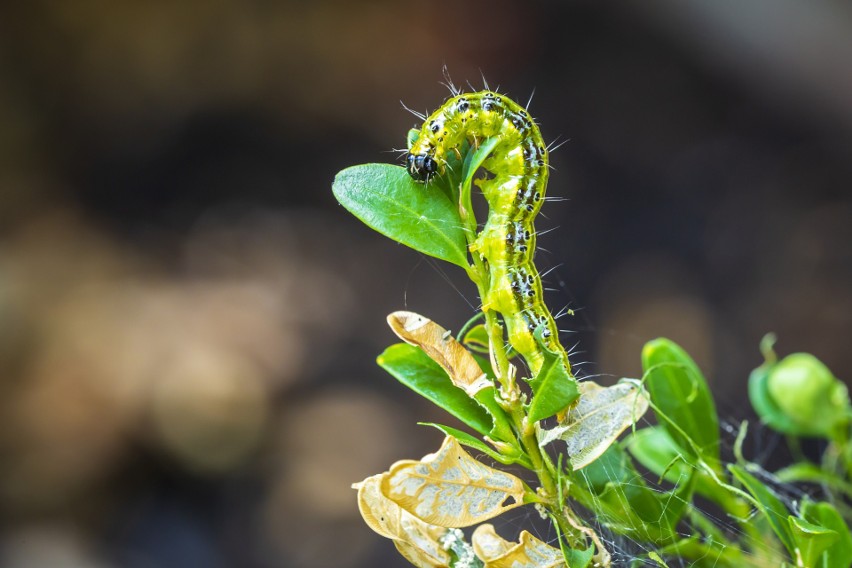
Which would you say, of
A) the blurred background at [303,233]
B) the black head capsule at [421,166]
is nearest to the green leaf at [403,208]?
the black head capsule at [421,166]

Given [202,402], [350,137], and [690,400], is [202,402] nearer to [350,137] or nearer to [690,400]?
[350,137]

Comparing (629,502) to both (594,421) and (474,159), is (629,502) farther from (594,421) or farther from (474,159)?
(474,159)

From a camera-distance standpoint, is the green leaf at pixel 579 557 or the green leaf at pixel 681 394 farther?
the green leaf at pixel 681 394

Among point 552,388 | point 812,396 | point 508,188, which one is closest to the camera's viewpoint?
point 552,388

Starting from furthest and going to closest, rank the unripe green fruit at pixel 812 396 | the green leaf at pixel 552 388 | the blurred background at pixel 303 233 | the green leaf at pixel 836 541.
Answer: the blurred background at pixel 303 233 < the unripe green fruit at pixel 812 396 < the green leaf at pixel 836 541 < the green leaf at pixel 552 388

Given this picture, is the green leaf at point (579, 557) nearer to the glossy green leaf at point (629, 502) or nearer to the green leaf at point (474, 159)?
the glossy green leaf at point (629, 502)

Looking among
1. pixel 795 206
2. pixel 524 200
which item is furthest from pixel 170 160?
pixel 524 200

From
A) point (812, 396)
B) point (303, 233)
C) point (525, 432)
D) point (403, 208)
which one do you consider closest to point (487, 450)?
point (525, 432)
